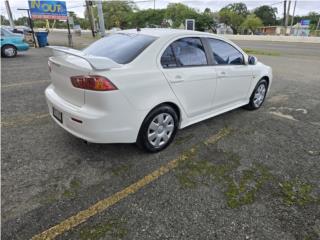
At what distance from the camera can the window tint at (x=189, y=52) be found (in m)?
3.14

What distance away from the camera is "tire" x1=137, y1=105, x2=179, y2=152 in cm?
292

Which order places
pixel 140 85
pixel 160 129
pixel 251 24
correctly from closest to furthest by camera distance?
pixel 140 85, pixel 160 129, pixel 251 24

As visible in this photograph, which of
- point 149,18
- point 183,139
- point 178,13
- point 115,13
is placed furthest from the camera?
point 115,13

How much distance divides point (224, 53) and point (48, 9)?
17.6 meters

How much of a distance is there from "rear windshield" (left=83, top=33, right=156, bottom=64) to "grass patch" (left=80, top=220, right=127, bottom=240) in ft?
5.66

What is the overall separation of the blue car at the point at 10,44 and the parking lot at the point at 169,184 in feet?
30.6

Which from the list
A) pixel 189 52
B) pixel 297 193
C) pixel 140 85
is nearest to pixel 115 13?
pixel 189 52

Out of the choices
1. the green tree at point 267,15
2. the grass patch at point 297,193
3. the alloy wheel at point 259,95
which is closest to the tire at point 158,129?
the grass patch at point 297,193

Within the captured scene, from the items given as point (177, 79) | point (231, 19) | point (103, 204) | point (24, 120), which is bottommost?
point (103, 204)

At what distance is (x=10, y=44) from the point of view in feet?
37.8

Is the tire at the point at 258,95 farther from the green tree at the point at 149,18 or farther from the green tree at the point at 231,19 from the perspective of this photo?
the green tree at the point at 231,19

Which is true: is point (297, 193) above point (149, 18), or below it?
below

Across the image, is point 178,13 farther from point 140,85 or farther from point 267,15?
point 140,85

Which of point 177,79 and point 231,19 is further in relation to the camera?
point 231,19
